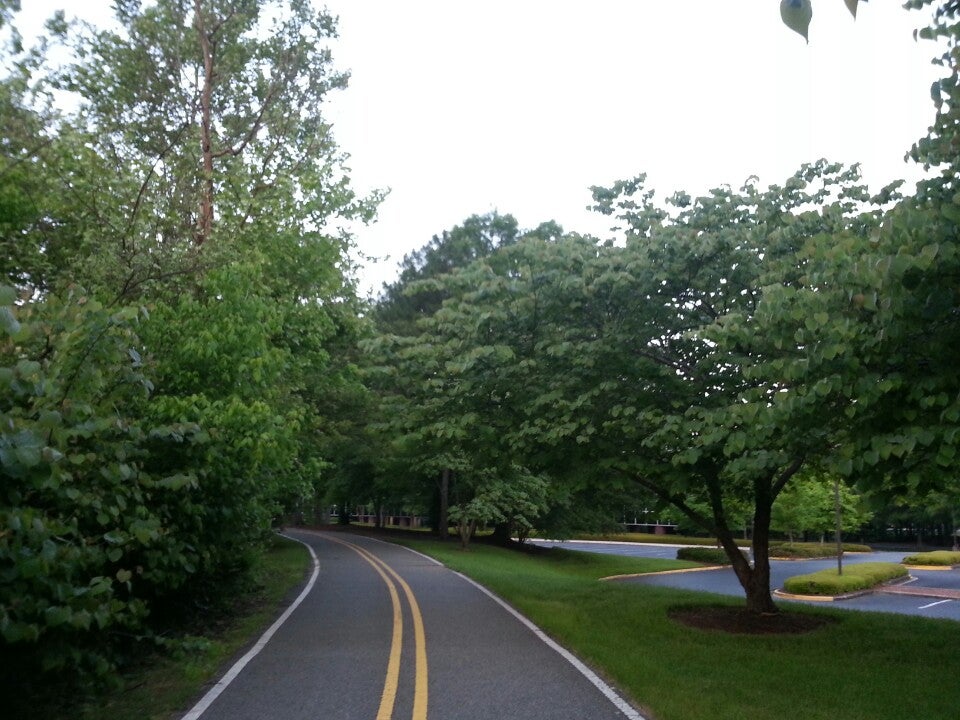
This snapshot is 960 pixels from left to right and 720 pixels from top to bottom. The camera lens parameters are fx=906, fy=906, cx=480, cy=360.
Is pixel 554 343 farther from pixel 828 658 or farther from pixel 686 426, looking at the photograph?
pixel 828 658

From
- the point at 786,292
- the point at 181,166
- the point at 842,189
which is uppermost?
the point at 181,166

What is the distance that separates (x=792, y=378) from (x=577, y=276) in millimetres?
5736

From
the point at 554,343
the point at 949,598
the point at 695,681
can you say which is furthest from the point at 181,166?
the point at 949,598

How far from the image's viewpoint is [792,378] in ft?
25.6

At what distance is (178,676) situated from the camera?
9.87 metres

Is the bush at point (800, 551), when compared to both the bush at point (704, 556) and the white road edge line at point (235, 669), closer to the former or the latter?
the bush at point (704, 556)

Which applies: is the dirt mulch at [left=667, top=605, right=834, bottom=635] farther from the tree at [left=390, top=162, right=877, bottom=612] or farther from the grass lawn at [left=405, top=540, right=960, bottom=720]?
the tree at [left=390, top=162, right=877, bottom=612]

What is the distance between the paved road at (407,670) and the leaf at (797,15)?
712cm

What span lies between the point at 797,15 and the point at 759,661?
10.7 m

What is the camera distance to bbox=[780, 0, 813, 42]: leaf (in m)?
2.09

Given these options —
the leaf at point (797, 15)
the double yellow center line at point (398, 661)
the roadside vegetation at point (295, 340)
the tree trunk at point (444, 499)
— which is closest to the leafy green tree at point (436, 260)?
the tree trunk at point (444, 499)

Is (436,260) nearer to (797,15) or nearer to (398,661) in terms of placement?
(398,661)

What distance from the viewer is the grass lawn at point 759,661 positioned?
8.74 m

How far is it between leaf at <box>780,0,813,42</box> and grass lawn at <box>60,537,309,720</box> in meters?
7.87
